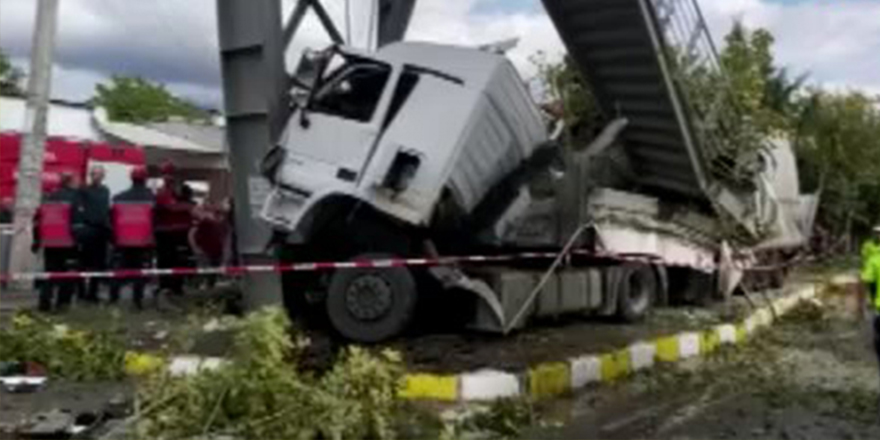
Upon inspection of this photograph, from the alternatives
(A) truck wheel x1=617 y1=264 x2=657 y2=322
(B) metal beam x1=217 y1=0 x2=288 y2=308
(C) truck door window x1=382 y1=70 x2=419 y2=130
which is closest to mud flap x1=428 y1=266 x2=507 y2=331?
(C) truck door window x1=382 y1=70 x2=419 y2=130

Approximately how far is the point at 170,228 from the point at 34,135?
3302 mm

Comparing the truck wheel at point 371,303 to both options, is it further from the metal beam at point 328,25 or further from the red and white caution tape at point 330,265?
the metal beam at point 328,25

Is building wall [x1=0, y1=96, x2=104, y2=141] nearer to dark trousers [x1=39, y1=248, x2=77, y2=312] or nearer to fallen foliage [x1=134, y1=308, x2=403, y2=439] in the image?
dark trousers [x1=39, y1=248, x2=77, y2=312]

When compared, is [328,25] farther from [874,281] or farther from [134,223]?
[874,281]

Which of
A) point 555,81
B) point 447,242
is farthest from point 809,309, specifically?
point 447,242

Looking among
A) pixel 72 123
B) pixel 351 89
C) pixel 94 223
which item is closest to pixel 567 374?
pixel 351 89

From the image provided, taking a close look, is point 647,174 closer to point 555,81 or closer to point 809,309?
point 555,81

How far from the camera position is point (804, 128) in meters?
38.8

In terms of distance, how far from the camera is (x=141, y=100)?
92.2m

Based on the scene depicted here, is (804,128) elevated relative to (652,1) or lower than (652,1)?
elevated

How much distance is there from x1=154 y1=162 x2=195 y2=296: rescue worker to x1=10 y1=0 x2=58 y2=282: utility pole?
238 centimetres

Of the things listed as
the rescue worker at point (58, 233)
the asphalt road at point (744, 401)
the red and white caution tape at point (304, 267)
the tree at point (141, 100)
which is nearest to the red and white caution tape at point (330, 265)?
the red and white caution tape at point (304, 267)

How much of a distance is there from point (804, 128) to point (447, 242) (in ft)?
96.1

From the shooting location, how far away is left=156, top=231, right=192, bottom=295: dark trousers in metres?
14.6
